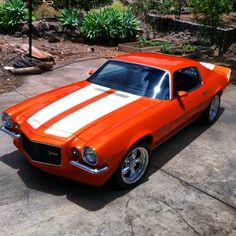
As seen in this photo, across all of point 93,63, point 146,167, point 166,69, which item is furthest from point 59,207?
point 93,63

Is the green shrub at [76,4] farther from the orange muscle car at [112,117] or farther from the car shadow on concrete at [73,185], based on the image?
the car shadow on concrete at [73,185]

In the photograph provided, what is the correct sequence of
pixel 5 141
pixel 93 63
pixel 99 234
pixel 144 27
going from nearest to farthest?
pixel 99 234
pixel 5 141
pixel 93 63
pixel 144 27

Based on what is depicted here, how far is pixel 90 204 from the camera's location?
441cm

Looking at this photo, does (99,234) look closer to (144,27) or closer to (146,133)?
(146,133)

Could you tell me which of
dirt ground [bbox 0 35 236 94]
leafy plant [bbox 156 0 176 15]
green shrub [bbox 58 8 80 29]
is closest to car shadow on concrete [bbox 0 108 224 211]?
dirt ground [bbox 0 35 236 94]

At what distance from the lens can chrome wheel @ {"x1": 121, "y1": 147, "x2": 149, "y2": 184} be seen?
4668 millimetres

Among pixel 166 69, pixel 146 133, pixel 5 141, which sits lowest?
pixel 5 141

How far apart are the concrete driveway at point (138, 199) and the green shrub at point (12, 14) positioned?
28.1 ft

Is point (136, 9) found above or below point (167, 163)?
above

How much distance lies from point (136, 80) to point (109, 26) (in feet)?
26.4

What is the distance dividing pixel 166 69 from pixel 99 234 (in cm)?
277

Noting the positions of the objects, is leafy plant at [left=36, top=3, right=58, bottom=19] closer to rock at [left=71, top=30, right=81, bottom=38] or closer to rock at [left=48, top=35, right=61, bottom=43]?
rock at [left=71, top=30, right=81, bottom=38]

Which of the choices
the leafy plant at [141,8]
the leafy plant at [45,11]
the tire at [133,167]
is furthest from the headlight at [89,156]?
the leafy plant at [45,11]

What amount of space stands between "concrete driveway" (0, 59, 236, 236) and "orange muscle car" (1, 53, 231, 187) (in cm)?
30
